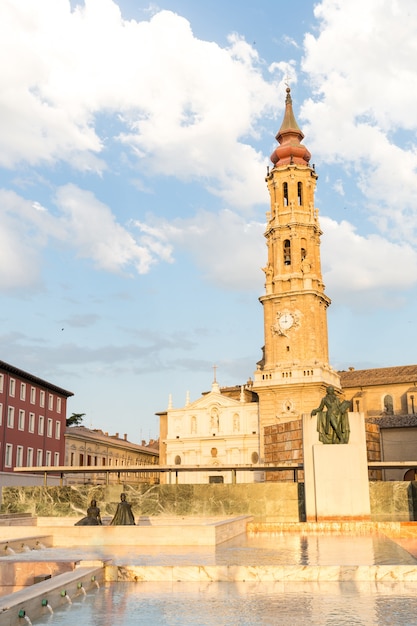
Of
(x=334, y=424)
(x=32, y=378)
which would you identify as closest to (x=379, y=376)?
(x=32, y=378)

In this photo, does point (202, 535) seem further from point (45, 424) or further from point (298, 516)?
point (45, 424)

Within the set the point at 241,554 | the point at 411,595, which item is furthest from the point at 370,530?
the point at 411,595

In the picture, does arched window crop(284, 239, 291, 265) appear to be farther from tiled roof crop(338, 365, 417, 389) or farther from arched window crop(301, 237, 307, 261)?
tiled roof crop(338, 365, 417, 389)

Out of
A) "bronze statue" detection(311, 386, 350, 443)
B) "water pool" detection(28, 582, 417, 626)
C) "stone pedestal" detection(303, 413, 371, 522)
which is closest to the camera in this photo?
"water pool" detection(28, 582, 417, 626)

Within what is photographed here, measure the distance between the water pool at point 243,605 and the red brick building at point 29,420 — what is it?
44.7 meters

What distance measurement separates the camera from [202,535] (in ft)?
49.2

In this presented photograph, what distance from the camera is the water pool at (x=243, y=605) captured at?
23.7 feet

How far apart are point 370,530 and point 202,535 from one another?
625cm

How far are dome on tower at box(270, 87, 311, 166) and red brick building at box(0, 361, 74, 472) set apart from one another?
123 feet

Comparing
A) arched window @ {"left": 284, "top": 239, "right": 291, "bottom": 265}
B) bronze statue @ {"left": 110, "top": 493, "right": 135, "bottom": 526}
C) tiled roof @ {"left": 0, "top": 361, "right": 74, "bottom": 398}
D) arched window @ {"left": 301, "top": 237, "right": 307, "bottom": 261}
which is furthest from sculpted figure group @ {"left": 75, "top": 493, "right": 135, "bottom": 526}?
arched window @ {"left": 301, "top": 237, "right": 307, "bottom": 261}

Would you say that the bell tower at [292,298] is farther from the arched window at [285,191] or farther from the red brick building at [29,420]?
the red brick building at [29,420]

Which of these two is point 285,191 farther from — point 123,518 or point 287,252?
point 123,518

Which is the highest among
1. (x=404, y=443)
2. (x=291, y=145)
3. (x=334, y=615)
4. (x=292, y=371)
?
(x=291, y=145)

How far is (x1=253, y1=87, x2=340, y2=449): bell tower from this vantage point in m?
69.7
